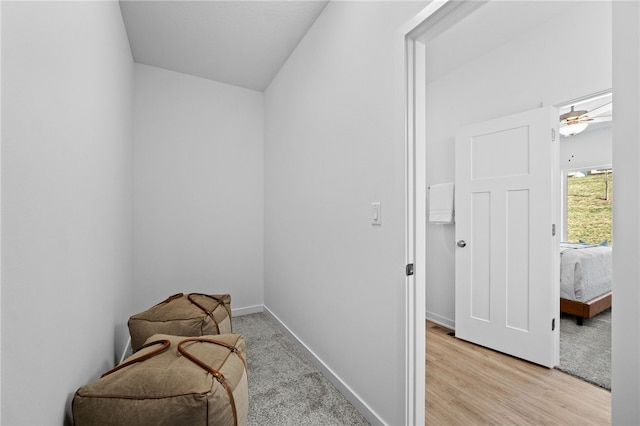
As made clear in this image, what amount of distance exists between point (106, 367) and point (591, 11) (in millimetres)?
3859

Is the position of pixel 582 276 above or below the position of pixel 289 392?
above

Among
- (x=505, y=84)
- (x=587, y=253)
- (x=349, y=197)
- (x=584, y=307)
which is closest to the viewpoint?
(x=349, y=197)

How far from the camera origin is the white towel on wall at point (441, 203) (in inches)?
114

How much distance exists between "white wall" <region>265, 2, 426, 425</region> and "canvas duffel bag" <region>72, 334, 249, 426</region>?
0.74 m

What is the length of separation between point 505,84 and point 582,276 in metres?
2.07

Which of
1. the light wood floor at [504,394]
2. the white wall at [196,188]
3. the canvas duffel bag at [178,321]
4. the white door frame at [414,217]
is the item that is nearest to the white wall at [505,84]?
the light wood floor at [504,394]

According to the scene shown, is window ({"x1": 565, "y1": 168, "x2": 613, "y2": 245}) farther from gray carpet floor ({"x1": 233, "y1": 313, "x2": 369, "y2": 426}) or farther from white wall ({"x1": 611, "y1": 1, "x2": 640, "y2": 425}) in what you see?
white wall ({"x1": 611, "y1": 1, "x2": 640, "y2": 425})

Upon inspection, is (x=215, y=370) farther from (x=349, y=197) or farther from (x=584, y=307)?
(x=584, y=307)

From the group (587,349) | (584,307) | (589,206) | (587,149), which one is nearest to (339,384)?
(587,349)

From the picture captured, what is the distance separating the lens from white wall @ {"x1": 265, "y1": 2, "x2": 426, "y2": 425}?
147cm

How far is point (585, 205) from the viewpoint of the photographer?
20.4 feet

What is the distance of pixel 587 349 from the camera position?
2.43 m

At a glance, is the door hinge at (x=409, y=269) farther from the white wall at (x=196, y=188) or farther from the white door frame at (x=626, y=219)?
the white wall at (x=196, y=188)

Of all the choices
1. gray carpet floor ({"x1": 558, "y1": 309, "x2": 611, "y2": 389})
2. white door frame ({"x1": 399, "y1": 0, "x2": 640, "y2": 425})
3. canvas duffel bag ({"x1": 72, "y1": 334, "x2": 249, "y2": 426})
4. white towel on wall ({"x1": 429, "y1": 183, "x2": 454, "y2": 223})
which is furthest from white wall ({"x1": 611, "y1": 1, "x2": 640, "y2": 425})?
white towel on wall ({"x1": 429, "y1": 183, "x2": 454, "y2": 223})
